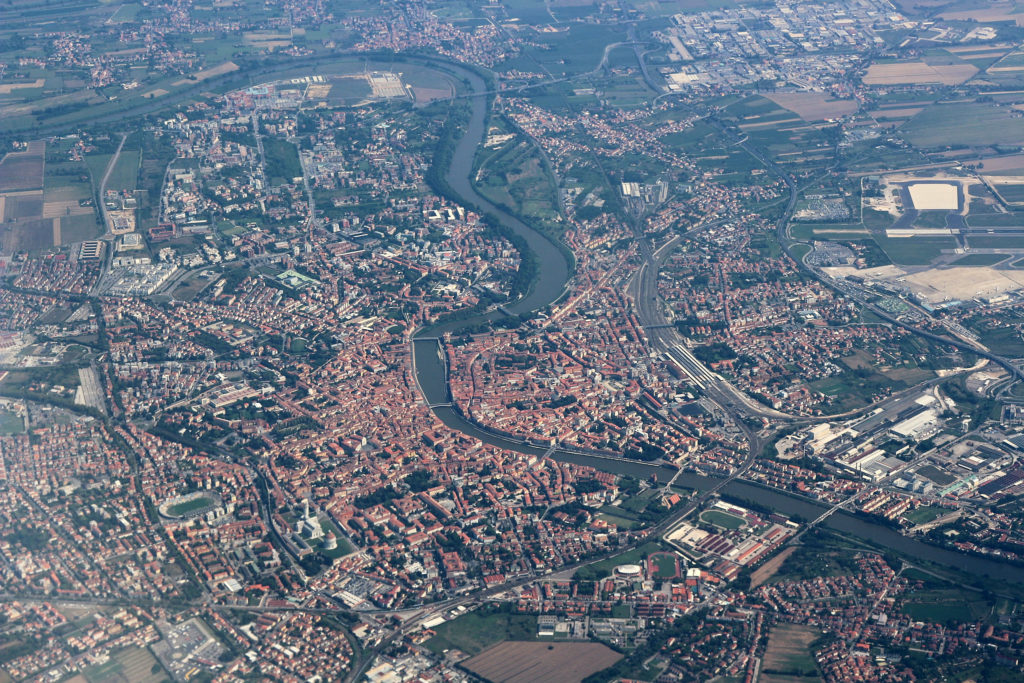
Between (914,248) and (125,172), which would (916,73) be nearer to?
(914,248)

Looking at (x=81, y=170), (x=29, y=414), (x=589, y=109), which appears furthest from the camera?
(x=589, y=109)

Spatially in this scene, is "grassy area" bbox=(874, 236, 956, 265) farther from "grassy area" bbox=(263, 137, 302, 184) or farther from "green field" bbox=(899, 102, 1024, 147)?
"grassy area" bbox=(263, 137, 302, 184)

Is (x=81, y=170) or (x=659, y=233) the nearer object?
(x=659, y=233)

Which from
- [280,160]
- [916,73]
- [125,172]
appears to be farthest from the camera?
[916,73]

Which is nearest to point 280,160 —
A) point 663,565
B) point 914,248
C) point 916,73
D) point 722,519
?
point 914,248

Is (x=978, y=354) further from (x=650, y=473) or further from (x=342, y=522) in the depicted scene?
(x=342, y=522)

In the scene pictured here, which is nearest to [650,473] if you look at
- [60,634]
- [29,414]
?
[60,634]
